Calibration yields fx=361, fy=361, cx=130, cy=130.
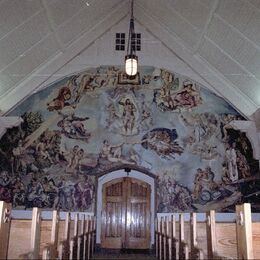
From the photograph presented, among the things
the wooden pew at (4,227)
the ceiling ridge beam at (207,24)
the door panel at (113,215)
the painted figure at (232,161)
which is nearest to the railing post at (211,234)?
the wooden pew at (4,227)

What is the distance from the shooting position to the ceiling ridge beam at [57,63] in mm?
10414

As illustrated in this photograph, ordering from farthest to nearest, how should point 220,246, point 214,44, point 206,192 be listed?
point 206,192 < point 214,44 < point 220,246

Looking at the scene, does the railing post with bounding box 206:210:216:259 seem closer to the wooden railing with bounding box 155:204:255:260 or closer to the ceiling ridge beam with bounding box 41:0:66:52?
the wooden railing with bounding box 155:204:255:260

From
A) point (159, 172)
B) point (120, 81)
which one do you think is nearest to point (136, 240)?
point (159, 172)

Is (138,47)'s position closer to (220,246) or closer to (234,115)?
(234,115)

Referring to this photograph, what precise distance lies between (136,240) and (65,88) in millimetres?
5470

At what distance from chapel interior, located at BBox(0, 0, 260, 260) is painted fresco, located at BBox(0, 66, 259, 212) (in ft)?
0.10

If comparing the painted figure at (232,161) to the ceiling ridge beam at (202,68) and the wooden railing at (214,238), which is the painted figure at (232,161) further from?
the wooden railing at (214,238)

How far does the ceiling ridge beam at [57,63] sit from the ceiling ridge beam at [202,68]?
810mm

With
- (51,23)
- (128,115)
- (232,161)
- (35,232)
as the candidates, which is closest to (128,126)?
(128,115)

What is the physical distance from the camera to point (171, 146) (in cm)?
1158

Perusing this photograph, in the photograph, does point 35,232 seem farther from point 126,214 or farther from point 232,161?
point 126,214

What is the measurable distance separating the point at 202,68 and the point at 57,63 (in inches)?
170

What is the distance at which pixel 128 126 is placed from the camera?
11.7 meters
